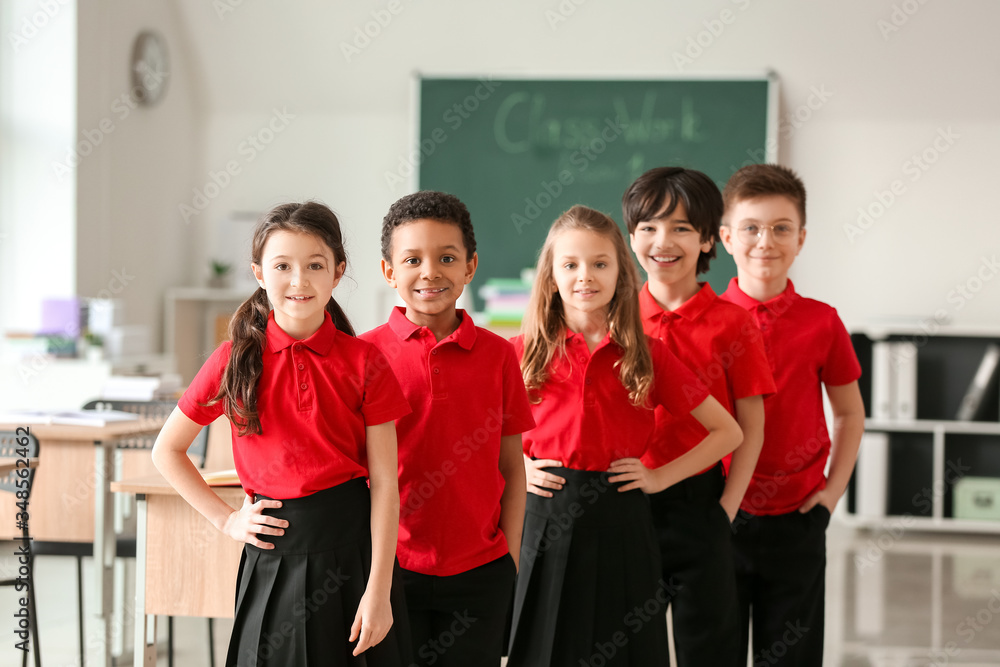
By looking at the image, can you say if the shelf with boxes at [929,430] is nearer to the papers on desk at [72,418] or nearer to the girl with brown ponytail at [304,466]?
the papers on desk at [72,418]

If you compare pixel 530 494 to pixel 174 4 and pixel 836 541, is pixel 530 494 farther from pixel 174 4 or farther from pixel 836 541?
pixel 174 4

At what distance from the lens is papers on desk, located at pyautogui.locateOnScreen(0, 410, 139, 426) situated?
273 cm

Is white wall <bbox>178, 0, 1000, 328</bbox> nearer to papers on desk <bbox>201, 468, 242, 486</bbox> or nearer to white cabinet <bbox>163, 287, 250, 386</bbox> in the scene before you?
white cabinet <bbox>163, 287, 250, 386</bbox>

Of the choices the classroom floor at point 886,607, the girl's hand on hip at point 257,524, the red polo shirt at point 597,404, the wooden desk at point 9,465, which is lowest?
the classroom floor at point 886,607

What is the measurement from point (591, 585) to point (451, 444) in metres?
0.34

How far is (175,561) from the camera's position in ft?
6.65

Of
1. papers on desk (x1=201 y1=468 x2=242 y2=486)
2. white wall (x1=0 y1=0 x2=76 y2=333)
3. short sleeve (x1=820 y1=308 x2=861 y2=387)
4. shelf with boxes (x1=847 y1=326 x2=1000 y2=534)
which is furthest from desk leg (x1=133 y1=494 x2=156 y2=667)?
shelf with boxes (x1=847 y1=326 x2=1000 y2=534)

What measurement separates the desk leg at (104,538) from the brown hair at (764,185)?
1.86 m

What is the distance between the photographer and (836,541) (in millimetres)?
4406

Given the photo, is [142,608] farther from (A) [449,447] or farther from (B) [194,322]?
(B) [194,322]

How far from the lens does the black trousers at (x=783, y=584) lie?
64.6 inches

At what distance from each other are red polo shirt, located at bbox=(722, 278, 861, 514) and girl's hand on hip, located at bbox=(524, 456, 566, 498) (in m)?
0.43

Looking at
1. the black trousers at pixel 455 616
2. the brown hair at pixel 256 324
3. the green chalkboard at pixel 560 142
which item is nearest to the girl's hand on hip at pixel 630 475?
the black trousers at pixel 455 616

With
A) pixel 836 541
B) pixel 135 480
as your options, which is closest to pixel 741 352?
pixel 135 480
